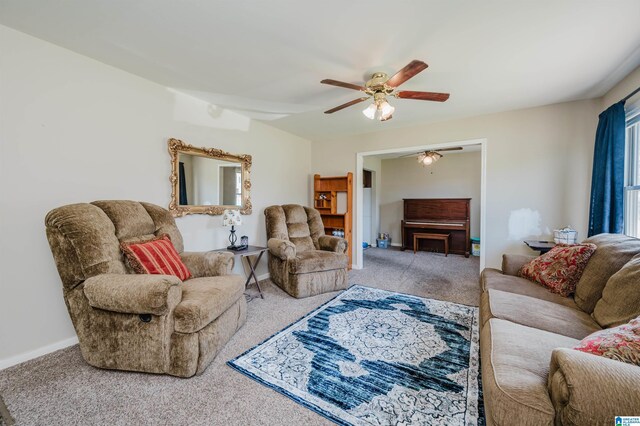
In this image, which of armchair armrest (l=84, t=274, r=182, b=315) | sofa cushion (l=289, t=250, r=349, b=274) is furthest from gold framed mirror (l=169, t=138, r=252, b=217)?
armchair armrest (l=84, t=274, r=182, b=315)

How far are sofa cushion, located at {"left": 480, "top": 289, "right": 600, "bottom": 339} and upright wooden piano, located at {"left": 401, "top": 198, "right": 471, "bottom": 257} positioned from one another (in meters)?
4.21

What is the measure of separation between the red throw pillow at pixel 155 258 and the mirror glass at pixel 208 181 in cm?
86

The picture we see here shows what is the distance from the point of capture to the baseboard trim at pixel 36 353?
6.02 ft

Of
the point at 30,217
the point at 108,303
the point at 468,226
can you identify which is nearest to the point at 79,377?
the point at 108,303

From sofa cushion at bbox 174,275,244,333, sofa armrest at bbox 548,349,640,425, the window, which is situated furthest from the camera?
the window

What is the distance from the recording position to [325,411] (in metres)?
1.43

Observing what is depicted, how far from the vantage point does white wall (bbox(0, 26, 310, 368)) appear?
6.12 ft

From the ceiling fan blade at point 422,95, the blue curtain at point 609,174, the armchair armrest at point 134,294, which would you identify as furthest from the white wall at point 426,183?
the armchair armrest at point 134,294

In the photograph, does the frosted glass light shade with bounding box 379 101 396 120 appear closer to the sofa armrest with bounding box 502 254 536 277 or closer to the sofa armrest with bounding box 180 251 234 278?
the sofa armrest with bounding box 502 254 536 277

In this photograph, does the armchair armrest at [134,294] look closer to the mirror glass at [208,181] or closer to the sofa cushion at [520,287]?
the mirror glass at [208,181]

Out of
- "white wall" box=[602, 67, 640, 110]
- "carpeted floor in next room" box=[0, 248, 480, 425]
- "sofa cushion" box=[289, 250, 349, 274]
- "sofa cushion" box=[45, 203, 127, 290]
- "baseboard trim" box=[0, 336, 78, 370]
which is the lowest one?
"carpeted floor in next room" box=[0, 248, 480, 425]

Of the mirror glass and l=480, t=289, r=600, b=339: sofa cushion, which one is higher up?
the mirror glass

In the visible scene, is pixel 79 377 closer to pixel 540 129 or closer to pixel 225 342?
pixel 225 342

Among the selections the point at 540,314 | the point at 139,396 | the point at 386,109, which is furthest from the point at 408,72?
the point at 139,396
